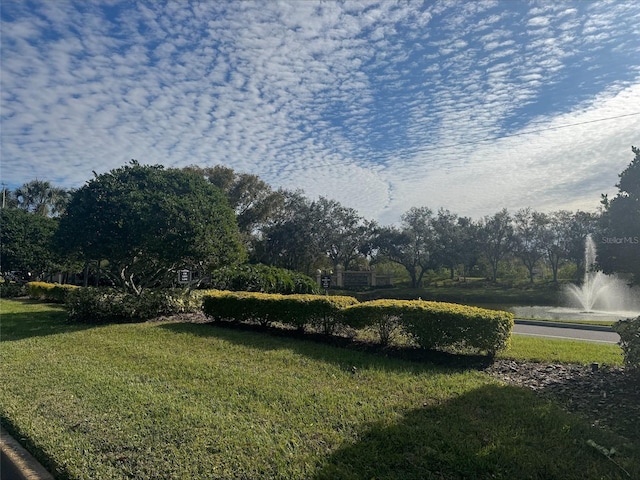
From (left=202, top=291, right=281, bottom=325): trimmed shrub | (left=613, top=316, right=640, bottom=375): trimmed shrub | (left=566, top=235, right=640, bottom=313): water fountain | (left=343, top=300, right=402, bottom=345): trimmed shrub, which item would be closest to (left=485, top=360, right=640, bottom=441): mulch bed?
(left=613, top=316, right=640, bottom=375): trimmed shrub

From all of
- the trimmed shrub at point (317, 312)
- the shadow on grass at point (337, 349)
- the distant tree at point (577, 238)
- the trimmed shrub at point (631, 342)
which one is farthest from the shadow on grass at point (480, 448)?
the distant tree at point (577, 238)

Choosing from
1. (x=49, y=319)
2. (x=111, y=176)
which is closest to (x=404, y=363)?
(x=111, y=176)

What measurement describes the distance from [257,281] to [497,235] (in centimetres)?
3263

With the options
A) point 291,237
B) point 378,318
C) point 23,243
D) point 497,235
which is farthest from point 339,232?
point 378,318

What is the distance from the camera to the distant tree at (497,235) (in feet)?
140

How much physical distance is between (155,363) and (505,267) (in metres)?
46.6

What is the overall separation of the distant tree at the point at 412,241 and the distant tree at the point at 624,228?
3406 centimetres

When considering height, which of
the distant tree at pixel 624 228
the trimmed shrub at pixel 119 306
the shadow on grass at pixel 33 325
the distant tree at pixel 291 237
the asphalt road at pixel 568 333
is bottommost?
the shadow on grass at pixel 33 325

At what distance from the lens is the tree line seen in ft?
36.8

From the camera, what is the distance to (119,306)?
11.5 meters

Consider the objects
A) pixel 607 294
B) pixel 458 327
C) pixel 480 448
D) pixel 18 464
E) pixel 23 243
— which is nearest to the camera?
A: pixel 480 448

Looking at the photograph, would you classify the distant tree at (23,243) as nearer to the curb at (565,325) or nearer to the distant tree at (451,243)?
the curb at (565,325)

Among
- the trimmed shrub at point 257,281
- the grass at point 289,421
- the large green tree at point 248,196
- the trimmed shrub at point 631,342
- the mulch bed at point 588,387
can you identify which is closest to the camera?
the grass at point 289,421

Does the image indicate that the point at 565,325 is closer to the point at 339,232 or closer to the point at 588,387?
the point at 588,387
